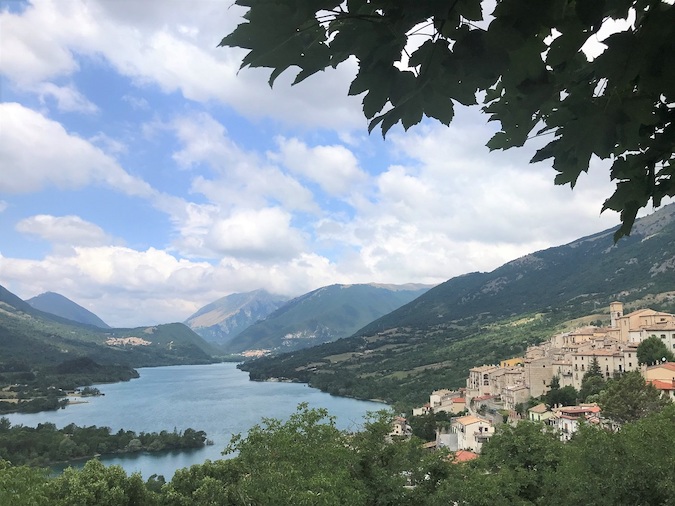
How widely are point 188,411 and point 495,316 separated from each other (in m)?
96.1

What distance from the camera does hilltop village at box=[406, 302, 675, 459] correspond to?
34.4 m

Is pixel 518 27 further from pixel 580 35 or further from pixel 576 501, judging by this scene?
pixel 576 501

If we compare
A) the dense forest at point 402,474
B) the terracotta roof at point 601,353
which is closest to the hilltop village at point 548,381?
the terracotta roof at point 601,353

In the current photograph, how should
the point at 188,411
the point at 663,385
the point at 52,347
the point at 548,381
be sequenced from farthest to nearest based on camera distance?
the point at 52,347 < the point at 188,411 < the point at 548,381 < the point at 663,385

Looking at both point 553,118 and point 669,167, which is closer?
point 553,118

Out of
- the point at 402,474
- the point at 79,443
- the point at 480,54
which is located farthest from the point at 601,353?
the point at 79,443

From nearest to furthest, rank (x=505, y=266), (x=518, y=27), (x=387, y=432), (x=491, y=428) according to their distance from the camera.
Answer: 1. (x=518, y=27)
2. (x=387, y=432)
3. (x=491, y=428)
4. (x=505, y=266)

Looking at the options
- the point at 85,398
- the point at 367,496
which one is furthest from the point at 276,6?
the point at 85,398

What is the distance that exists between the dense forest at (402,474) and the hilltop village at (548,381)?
1365 centimetres

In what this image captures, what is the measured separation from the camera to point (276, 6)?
3.60ft

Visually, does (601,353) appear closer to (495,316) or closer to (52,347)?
(495,316)

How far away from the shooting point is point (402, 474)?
16.0 meters

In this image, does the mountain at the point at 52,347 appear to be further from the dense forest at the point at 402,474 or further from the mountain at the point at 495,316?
the dense forest at the point at 402,474

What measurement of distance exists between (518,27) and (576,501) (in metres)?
15.6
